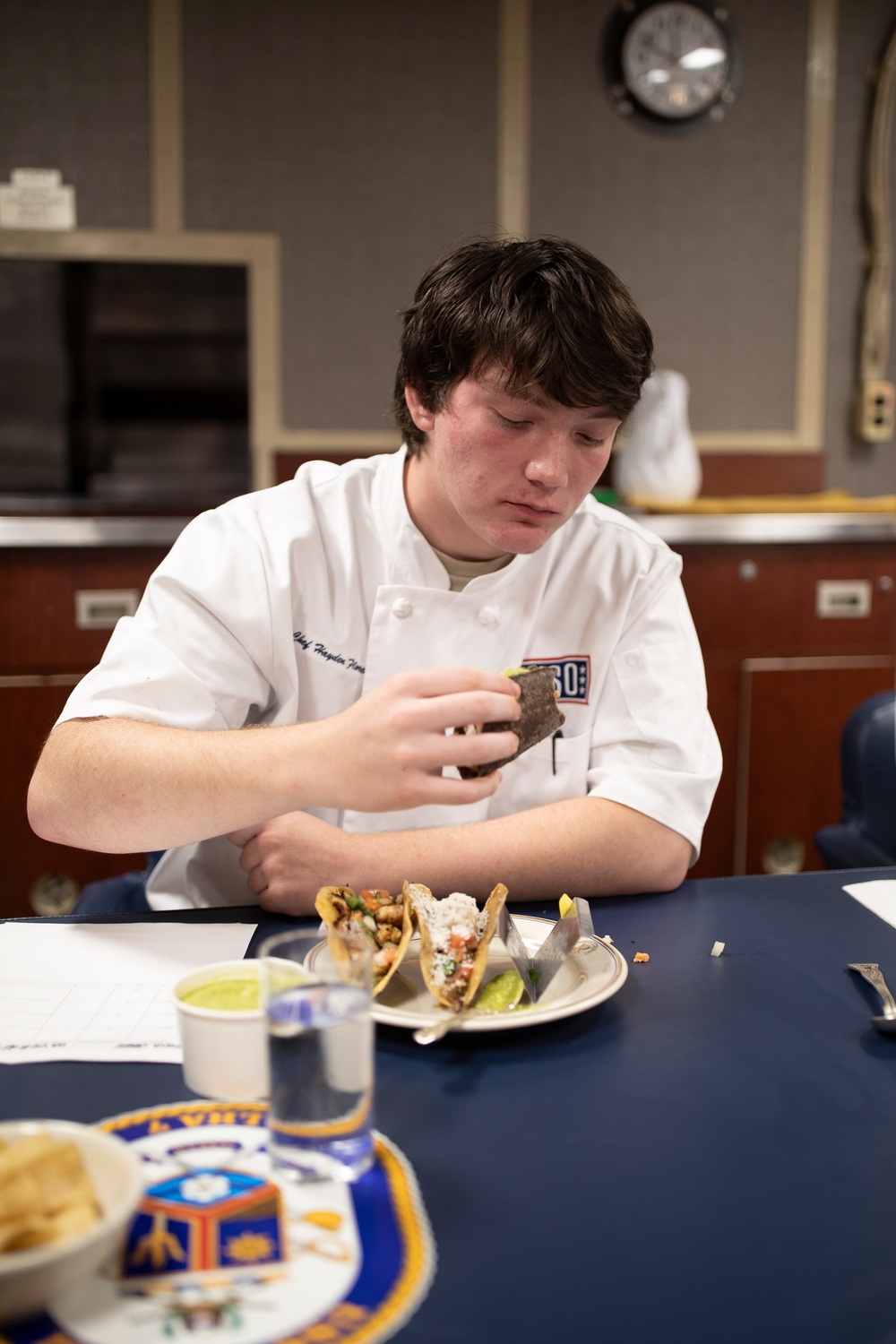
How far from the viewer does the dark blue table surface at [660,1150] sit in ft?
2.10

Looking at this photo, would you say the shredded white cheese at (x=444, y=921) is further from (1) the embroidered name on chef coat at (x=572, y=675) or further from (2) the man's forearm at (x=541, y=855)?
(1) the embroidered name on chef coat at (x=572, y=675)

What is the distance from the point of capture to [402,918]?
3.57ft

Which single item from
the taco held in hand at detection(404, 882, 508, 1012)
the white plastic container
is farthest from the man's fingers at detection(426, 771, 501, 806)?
the white plastic container

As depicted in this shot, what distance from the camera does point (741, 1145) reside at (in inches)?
31.8

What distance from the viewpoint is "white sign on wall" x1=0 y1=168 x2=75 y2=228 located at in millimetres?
3473

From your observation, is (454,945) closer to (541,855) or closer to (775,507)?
(541,855)

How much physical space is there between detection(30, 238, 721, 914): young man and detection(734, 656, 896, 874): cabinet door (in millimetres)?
1589

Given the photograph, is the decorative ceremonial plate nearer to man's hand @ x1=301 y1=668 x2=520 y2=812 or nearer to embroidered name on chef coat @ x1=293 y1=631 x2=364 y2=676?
man's hand @ x1=301 y1=668 x2=520 y2=812

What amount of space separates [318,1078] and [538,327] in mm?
893

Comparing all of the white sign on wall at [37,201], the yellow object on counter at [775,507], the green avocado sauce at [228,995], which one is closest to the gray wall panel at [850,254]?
the yellow object on counter at [775,507]

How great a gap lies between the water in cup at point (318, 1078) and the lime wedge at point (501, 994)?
253mm

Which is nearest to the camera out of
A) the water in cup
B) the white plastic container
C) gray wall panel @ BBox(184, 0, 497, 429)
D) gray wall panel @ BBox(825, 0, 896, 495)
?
the water in cup

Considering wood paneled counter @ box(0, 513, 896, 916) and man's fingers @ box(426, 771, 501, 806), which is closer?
man's fingers @ box(426, 771, 501, 806)

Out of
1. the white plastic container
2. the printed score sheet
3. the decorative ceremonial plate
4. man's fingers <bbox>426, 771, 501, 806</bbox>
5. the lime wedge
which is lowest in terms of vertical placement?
the printed score sheet
